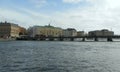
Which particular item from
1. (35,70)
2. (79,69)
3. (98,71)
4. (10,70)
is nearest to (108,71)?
(98,71)

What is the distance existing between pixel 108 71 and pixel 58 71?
6.50 metres

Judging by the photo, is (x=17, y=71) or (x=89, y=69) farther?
(x=89, y=69)

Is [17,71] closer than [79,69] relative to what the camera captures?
Yes

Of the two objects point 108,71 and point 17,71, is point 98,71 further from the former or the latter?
point 17,71

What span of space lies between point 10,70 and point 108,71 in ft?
41.2

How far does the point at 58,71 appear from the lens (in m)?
37.3

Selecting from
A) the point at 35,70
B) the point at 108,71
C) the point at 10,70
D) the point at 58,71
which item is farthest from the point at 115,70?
the point at 10,70

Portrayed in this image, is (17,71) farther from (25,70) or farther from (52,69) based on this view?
(52,69)

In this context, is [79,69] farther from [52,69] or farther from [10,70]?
[10,70]

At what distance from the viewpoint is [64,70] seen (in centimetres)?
3831

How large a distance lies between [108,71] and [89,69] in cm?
270

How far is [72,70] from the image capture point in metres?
38.5

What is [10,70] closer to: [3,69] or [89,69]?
[3,69]

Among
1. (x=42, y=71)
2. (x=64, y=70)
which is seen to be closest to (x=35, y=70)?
(x=42, y=71)
